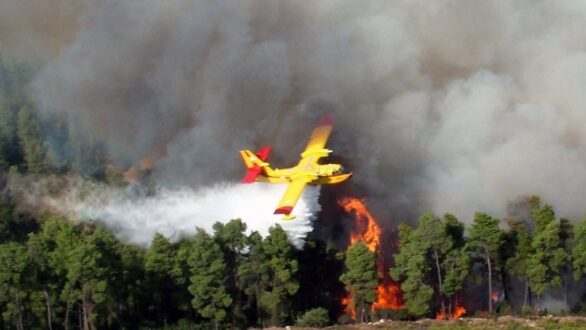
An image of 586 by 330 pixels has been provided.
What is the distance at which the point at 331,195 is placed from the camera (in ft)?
227

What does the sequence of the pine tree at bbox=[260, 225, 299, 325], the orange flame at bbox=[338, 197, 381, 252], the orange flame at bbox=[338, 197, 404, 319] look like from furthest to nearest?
the orange flame at bbox=[338, 197, 381, 252] → the orange flame at bbox=[338, 197, 404, 319] → the pine tree at bbox=[260, 225, 299, 325]

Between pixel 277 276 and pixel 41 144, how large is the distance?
23130 mm

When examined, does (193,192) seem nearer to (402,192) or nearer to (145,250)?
(145,250)

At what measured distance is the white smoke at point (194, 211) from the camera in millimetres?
65938

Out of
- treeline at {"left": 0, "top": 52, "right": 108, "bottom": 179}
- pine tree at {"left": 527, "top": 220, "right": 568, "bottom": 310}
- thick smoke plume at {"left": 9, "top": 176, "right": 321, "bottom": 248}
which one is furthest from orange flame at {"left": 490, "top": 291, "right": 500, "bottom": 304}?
treeline at {"left": 0, "top": 52, "right": 108, "bottom": 179}

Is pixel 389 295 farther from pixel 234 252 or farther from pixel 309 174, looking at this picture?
pixel 234 252

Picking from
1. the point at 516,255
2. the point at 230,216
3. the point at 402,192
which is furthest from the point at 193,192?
the point at 516,255

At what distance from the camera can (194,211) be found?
68.1 metres

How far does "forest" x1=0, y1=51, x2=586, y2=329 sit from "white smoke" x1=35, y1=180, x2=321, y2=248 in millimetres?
2109

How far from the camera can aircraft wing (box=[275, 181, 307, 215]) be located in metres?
59.8

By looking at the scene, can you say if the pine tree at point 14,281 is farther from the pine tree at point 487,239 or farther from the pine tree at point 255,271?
the pine tree at point 487,239

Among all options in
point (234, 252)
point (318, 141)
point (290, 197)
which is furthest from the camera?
point (318, 141)

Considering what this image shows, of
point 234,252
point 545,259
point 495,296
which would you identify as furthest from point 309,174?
point 545,259

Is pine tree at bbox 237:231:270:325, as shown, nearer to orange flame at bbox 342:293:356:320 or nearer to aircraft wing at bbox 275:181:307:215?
aircraft wing at bbox 275:181:307:215
